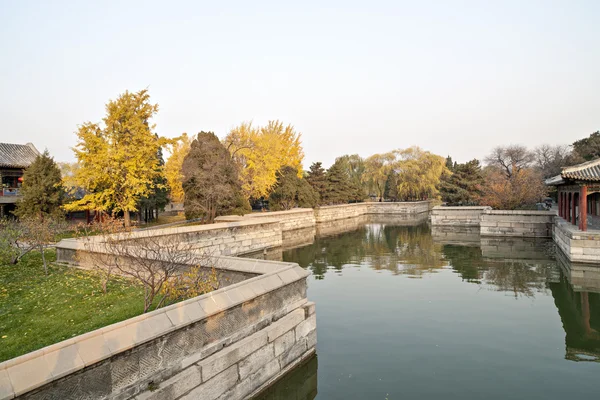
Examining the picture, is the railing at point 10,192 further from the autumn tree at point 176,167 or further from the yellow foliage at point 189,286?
the yellow foliage at point 189,286

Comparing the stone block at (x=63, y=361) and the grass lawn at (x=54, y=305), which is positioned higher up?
the stone block at (x=63, y=361)

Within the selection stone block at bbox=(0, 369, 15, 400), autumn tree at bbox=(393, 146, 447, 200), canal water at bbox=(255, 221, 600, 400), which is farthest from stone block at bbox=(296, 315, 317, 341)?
autumn tree at bbox=(393, 146, 447, 200)

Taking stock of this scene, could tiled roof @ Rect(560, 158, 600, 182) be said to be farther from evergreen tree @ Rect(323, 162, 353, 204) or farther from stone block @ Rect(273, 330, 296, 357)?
evergreen tree @ Rect(323, 162, 353, 204)

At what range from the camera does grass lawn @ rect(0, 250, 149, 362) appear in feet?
18.1

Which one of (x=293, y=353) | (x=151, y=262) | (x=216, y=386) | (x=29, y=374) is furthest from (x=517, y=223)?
(x=29, y=374)

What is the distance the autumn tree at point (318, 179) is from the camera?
41.0 m

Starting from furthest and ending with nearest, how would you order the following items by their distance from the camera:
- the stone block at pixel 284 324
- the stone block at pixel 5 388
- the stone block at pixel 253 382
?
the stone block at pixel 284 324, the stone block at pixel 253 382, the stone block at pixel 5 388

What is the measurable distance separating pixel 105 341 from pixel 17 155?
29.9 m

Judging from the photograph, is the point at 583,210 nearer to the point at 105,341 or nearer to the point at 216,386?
the point at 216,386

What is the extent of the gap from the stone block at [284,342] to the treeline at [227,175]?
1191 cm

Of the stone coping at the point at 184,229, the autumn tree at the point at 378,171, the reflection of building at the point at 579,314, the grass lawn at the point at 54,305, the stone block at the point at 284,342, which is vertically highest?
the autumn tree at the point at 378,171

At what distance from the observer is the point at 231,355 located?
16.8ft

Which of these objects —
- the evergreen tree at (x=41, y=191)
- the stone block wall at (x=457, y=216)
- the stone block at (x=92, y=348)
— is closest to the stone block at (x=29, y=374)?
the stone block at (x=92, y=348)

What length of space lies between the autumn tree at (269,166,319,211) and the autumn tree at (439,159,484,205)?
567 inches
